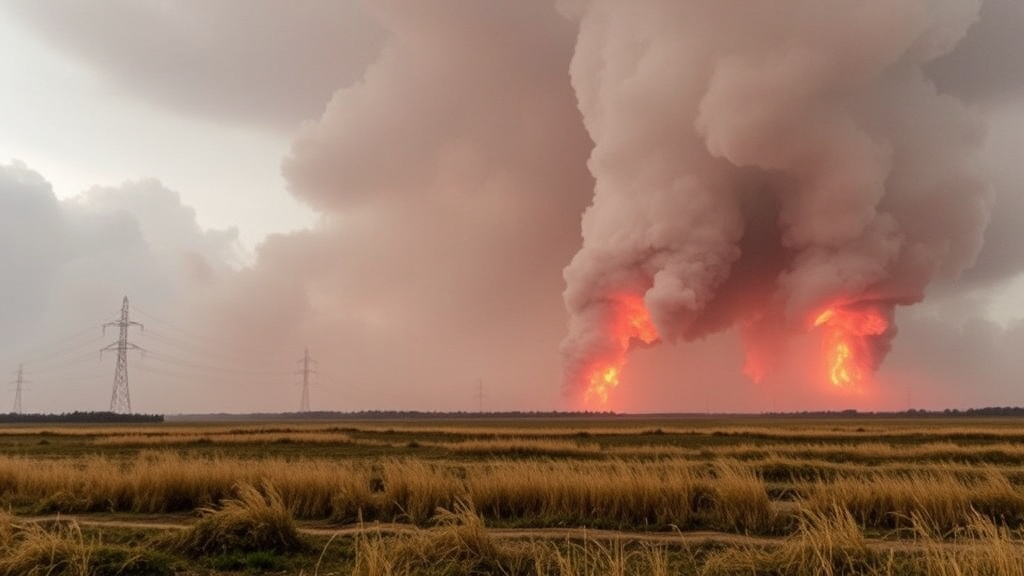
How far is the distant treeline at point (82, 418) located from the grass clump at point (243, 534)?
183 m

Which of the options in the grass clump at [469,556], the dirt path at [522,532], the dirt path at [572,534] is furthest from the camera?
the dirt path at [522,532]

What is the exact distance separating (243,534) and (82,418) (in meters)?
196

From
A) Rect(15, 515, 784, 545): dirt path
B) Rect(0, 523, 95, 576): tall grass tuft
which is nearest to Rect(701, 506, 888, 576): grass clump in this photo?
Rect(15, 515, 784, 545): dirt path

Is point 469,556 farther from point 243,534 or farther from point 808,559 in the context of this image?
point 808,559

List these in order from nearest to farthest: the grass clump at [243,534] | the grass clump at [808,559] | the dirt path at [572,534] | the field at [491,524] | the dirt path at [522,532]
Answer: the grass clump at [808,559] → the field at [491,524] → the grass clump at [243,534] → the dirt path at [572,534] → the dirt path at [522,532]

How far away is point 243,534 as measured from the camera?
11.4 m

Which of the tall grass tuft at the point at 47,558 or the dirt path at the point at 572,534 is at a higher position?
the tall grass tuft at the point at 47,558

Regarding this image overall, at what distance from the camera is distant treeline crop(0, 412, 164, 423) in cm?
16915

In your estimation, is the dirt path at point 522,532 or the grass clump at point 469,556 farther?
the dirt path at point 522,532

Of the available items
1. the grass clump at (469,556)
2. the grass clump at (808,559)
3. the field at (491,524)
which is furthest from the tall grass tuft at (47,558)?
the grass clump at (808,559)

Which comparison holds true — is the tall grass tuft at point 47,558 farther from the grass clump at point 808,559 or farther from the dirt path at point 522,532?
the grass clump at point 808,559

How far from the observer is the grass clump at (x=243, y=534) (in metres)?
11.0

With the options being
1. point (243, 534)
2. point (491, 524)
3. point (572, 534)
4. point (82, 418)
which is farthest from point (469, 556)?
point (82, 418)

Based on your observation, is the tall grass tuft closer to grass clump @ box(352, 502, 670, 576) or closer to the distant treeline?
grass clump @ box(352, 502, 670, 576)
